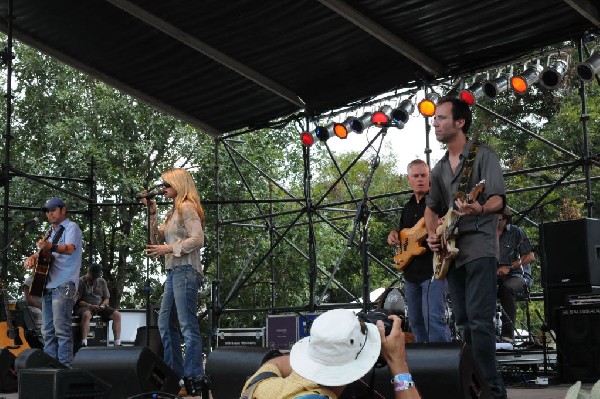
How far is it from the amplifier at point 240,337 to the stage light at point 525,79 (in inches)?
172

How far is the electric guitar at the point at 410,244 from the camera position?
6809 mm

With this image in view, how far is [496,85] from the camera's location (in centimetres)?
948

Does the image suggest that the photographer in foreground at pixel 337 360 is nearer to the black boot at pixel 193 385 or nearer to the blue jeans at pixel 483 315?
the blue jeans at pixel 483 315

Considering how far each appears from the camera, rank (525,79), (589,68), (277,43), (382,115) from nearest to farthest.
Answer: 1. (589,68)
2. (525,79)
3. (277,43)
4. (382,115)

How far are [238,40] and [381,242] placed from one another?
79.6ft

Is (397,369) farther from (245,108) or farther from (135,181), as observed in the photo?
(135,181)

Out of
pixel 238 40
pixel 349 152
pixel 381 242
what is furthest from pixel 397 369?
pixel 349 152

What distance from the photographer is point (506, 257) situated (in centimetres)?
939

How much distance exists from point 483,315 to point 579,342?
2785 millimetres

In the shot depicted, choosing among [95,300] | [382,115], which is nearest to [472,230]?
[382,115]

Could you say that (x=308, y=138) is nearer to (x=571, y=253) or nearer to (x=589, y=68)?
(x=589, y=68)

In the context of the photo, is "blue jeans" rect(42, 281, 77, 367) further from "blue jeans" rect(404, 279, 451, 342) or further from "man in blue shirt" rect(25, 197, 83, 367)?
"blue jeans" rect(404, 279, 451, 342)

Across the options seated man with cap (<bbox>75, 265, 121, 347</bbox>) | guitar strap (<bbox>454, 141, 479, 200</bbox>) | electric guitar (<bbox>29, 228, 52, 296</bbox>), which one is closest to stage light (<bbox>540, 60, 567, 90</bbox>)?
guitar strap (<bbox>454, 141, 479, 200</bbox>)

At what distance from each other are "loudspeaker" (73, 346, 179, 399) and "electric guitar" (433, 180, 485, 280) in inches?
90.3
